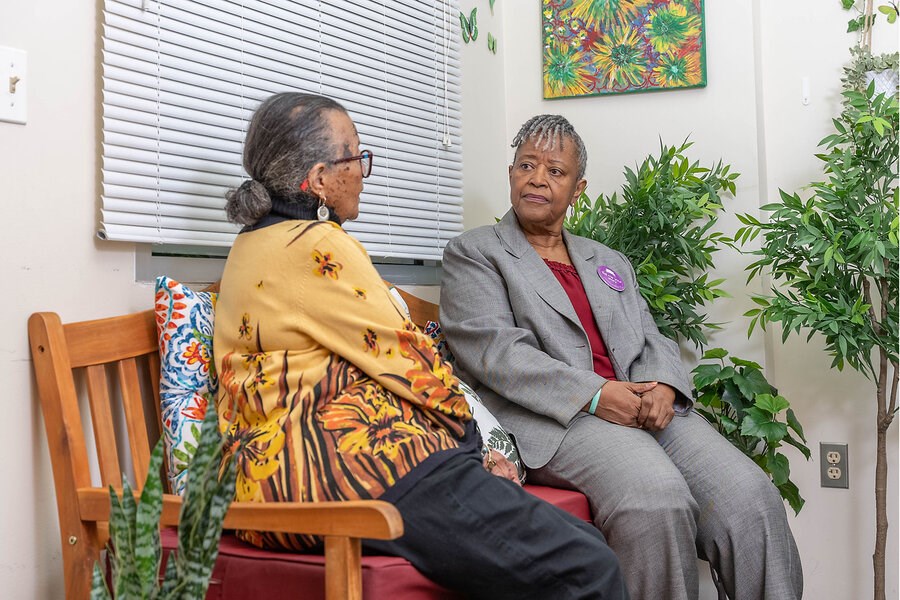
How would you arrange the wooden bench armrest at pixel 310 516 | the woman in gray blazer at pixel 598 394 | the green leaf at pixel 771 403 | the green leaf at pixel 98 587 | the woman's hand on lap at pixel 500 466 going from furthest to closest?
the green leaf at pixel 771 403 → the woman in gray blazer at pixel 598 394 → the woman's hand on lap at pixel 500 466 → the wooden bench armrest at pixel 310 516 → the green leaf at pixel 98 587

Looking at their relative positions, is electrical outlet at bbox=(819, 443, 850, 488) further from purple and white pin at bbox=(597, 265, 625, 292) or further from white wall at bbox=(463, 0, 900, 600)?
purple and white pin at bbox=(597, 265, 625, 292)

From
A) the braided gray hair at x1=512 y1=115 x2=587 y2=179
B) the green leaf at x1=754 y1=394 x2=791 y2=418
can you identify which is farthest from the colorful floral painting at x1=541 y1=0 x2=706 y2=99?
the green leaf at x1=754 y1=394 x2=791 y2=418

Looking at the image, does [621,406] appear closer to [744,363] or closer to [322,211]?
[744,363]

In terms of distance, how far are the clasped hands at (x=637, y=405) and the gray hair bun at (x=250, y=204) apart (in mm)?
987

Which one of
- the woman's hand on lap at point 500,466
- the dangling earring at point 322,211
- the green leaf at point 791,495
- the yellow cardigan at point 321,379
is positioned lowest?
the green leaf at point 791,495

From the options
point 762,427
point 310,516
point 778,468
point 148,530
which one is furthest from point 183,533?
point 778,468

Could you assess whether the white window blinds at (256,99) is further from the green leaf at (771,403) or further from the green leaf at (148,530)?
the green leaf at (771,403)

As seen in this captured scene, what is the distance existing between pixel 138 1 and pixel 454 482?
116cm

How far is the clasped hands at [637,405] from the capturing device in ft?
7.45

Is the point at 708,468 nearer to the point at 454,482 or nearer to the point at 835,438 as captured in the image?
the point at 835,438

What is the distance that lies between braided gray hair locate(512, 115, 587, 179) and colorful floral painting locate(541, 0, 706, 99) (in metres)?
0.51

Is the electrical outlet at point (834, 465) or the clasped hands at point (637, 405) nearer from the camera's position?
the clasped hands at point (637, 405)

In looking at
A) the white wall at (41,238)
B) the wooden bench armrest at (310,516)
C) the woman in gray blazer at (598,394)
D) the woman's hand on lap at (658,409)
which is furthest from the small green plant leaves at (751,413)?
the white wall at (41,238)

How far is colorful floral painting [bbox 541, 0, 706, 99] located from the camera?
299 centimetres
